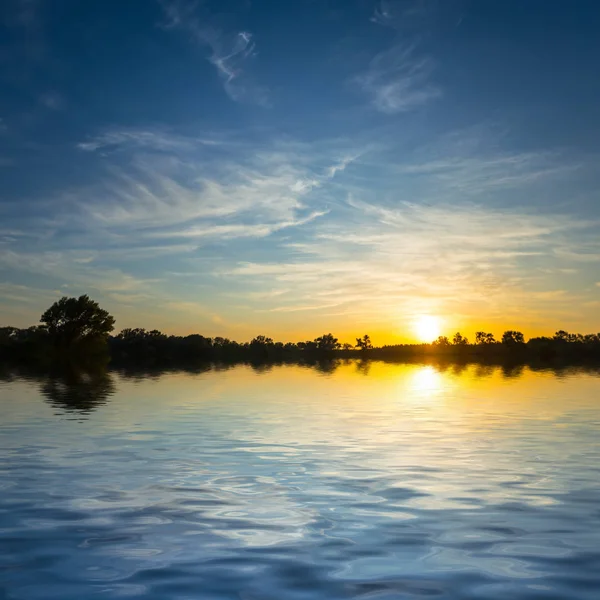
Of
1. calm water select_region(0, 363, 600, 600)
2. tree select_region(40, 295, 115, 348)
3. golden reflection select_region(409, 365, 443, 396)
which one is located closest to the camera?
calm water select_region(0, 363, 600, 600)

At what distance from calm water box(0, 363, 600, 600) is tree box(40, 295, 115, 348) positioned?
14860 centimetres

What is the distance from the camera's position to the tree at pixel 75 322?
570 feet

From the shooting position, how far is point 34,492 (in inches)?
647

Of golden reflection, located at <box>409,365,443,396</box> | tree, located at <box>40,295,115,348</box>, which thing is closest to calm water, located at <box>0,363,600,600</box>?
golden reflection, located at <box>409,365,443,396</box>

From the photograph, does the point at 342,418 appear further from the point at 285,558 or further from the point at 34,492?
the point at 285,558

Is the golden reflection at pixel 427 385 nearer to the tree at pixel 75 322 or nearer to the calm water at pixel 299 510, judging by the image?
the calm water at pixel 299 510

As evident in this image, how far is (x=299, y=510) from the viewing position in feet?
47.8

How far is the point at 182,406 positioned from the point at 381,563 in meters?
34.6

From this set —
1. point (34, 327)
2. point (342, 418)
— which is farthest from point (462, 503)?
point (34, 327)

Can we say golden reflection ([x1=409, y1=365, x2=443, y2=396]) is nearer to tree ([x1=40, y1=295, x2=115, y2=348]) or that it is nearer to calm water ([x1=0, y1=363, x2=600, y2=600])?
calm water ([x1=0, y1=363, x2=600, y2=600])

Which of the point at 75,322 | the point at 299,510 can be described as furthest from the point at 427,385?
the point at 75,322

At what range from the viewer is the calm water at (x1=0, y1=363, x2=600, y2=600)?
975cm

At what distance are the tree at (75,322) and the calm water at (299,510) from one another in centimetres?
14860

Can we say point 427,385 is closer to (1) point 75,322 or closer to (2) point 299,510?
(2) point 299,510
